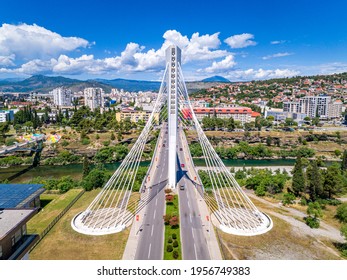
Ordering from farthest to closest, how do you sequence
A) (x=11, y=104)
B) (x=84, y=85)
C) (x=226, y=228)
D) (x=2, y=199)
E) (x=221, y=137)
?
(x=84, y=85), (x=11, y=104), (x=221, y=137), (x=2, y=199), (x=226, y=228)

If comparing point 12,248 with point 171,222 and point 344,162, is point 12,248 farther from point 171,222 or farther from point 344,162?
point 344,162

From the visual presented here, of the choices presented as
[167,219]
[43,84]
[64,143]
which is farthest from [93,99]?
[43,84]

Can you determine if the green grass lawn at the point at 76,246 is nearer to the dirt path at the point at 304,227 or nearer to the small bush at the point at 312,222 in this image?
the dirt path at the point at 304,227

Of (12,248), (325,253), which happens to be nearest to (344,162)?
(325,253)

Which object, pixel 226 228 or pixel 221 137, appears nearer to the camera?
pixel 226 228

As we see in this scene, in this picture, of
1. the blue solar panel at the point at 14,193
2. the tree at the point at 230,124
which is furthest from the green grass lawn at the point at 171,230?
the tree at the point at 230,124

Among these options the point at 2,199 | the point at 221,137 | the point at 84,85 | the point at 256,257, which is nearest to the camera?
the point at 256,257
